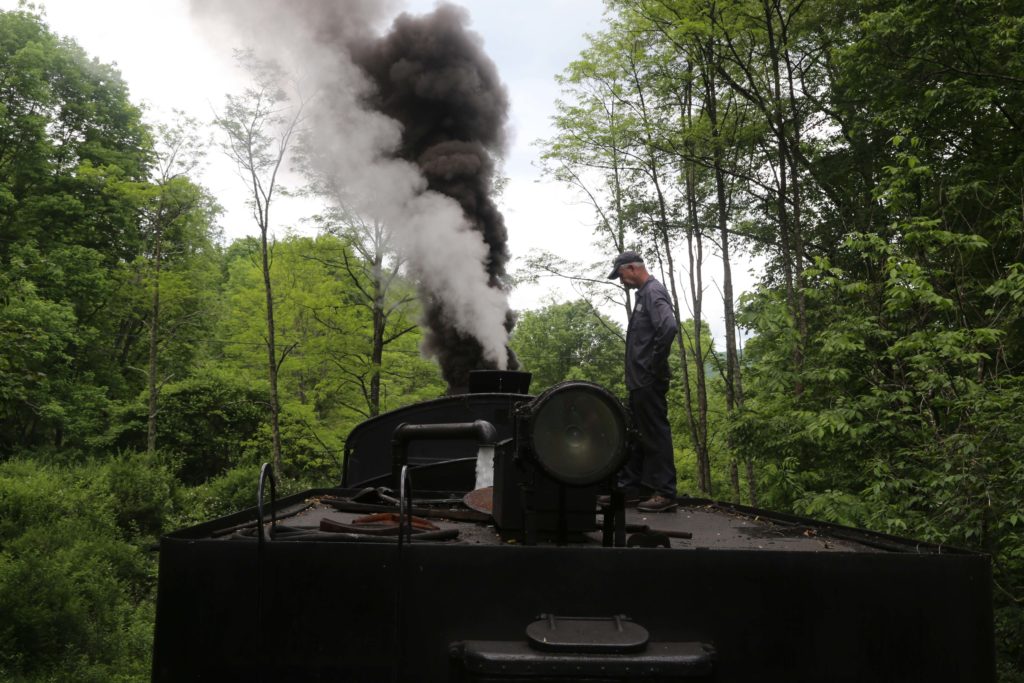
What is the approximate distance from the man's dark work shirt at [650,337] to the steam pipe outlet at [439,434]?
3.21 ft

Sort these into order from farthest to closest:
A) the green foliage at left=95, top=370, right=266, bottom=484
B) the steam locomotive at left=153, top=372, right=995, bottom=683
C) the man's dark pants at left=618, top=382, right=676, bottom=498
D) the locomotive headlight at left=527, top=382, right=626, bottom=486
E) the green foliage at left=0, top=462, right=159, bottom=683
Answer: the green foliage at left=95, top=370, right=266, bottom=484, the green foliage at left=0, top=462, right=159, bottom=683, the man's dark pants at left=618, top=382, right=676, bottom=498, the locomotive headlight at left=527, top=382, right=626, bottom=486, the steam locomotive at left=153, top=372, right=995, bottom=683

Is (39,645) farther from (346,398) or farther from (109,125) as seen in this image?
(109,125)

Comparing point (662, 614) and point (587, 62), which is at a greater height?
point (587, 62)

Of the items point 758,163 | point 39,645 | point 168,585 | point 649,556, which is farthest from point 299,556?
point 758,163

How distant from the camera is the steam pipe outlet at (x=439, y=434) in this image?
13.8 ft

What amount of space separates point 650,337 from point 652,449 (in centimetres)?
71

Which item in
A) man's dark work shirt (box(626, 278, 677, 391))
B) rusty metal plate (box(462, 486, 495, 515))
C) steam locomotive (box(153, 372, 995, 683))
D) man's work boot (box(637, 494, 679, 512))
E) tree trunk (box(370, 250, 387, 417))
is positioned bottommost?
steam locomotive (box(153, 372, 995, 683))

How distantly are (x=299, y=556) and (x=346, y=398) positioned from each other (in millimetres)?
17201

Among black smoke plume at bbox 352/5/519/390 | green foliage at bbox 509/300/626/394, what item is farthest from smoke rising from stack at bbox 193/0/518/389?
green foliage at bbox 509/300/626/394

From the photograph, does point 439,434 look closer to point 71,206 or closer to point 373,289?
point 373,289

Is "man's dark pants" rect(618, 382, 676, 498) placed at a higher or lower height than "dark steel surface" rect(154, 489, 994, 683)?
higher

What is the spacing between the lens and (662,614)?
2311 millimetres

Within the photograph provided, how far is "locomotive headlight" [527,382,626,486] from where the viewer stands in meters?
2.55

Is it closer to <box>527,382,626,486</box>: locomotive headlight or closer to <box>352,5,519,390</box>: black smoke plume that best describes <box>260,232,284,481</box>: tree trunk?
<box>352,5,519,390</box>: black smoke plume
